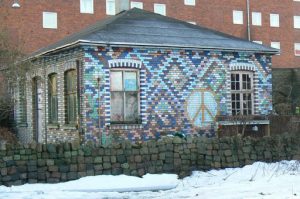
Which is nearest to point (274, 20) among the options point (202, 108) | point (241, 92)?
point (241, 92)

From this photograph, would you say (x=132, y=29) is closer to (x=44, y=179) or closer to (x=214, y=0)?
(x=44, y=179)

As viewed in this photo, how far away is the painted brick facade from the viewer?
57.7ft

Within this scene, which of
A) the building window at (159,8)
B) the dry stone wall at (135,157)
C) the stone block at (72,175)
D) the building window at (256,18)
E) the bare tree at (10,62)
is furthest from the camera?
the building window at (256,18)

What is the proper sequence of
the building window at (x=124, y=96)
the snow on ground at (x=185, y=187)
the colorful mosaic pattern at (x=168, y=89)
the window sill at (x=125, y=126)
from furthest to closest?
the building window at (x=124, y=96) → the window sill at (x=125, y=126) → the colorful mosaic pattern at (x=168, y=89) → the snow on ground at (x=185, y=187)

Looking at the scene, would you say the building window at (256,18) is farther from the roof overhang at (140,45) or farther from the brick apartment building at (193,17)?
the roof overhang at (140,45)

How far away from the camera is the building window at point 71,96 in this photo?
1859 centimetres

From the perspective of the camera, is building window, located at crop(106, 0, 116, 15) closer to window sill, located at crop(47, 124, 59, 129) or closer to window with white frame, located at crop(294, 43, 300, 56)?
window with white frame, located at crop(294, 43, 300, 56)

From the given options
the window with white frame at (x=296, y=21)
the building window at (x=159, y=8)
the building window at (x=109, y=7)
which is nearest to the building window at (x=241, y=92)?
the building window at (x=109, y=7)

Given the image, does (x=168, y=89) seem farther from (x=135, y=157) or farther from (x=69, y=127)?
(x=135, y=157)

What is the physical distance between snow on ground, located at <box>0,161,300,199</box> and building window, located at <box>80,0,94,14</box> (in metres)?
33.3

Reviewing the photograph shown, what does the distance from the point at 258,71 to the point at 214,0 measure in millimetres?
34561

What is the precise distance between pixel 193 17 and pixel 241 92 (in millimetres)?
32461

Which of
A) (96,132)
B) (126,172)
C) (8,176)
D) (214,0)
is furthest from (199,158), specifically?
(214,0)

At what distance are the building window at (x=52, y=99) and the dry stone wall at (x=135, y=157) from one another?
21.0 feet
